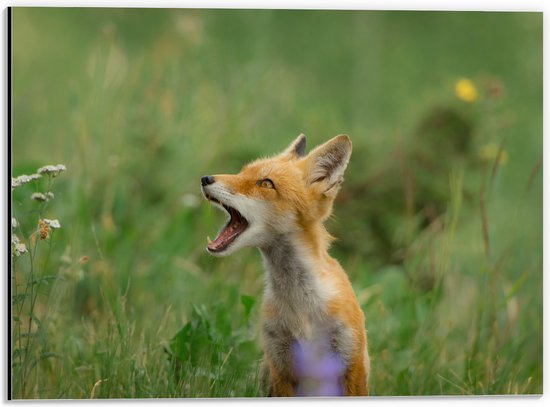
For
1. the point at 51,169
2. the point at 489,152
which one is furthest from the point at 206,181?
the point at 489,152

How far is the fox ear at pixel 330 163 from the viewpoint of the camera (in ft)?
14.7

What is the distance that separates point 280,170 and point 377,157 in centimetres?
239

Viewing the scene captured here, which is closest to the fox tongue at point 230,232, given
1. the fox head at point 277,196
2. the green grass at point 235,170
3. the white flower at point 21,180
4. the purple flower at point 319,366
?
the fox head at point 277,196

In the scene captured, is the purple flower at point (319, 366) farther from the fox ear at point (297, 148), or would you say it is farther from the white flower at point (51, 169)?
the white flower at point (51, 169)

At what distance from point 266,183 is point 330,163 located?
310 millimetres

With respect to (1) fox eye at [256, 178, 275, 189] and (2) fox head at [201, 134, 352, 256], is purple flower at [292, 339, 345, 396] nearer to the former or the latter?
(2) fox head at [201, 134, 352, 256]

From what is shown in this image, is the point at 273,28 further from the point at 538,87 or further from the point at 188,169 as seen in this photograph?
the point at 538,87

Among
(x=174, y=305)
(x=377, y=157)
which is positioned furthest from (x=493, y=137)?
(x=174, y=305)

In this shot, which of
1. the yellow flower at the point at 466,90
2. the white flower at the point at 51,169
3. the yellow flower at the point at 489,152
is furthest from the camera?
the yellow flower at the point at 466,90

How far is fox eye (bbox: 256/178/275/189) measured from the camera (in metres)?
4.55

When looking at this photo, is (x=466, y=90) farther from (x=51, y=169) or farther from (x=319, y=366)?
(x=51, y=169)

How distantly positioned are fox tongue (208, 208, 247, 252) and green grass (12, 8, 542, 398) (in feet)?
2.37

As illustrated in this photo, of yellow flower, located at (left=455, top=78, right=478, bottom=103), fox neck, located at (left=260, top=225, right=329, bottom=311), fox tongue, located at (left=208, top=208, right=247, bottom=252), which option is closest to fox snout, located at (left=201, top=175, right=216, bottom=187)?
fox tongue, located at (left=208, top=208, right=247, bottom=252)

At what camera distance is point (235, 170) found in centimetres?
631
